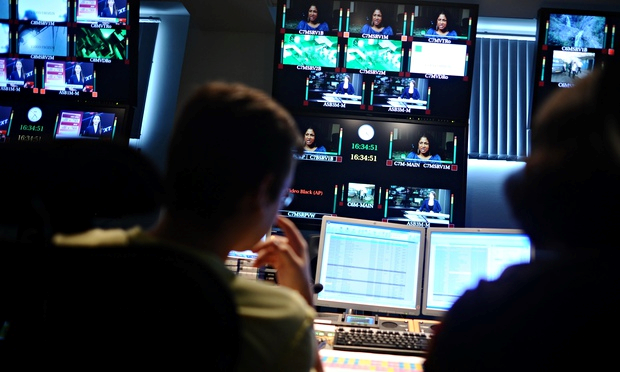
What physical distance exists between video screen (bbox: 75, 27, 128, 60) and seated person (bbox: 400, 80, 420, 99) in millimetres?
1740

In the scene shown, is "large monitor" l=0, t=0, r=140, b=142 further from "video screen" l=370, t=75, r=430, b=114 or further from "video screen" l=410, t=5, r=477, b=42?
"video screen" l=410, t=5, r=477, b=42

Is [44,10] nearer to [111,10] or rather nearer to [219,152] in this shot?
[111,10]

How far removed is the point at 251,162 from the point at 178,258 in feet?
1.12

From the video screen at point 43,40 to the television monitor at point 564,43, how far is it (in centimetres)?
290

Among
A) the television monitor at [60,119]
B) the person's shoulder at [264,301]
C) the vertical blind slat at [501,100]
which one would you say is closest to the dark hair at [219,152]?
the person's shoulder at [264,301]

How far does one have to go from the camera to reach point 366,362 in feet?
6.57

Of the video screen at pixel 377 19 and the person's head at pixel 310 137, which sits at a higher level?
the video screen at pixel 377 19

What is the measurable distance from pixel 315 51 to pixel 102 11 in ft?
4.40

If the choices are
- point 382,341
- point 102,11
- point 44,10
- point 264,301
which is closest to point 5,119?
point 44,10

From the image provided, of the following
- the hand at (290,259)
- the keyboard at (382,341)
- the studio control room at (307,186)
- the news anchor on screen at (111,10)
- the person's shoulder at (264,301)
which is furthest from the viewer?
the news anchor on screen at (111,10)

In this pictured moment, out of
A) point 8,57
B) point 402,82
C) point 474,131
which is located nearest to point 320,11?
point 402,82

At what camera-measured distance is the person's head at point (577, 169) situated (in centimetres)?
77

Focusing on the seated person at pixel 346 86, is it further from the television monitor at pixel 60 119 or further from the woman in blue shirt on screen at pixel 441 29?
the television monitor at pixel 60 119

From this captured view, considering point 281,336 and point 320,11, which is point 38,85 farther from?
point 281,336
